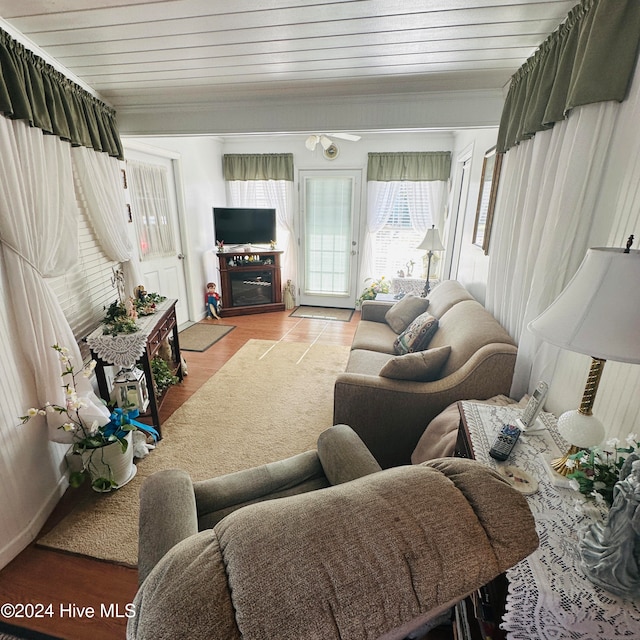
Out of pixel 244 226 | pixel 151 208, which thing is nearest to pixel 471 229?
pixel 244 226

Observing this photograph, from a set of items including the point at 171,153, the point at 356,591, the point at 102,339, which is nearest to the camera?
the point at 356,591

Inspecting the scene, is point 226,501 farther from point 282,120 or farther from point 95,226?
point 282,120

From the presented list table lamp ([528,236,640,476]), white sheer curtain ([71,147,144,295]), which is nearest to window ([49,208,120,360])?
white sheer curtain ([71,147,144,295])

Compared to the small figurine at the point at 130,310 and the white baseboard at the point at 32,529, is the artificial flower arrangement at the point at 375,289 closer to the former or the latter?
the small figurine at the point at 130,310

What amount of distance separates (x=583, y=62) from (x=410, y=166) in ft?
11.5

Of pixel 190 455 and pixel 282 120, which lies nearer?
pixel 190 455

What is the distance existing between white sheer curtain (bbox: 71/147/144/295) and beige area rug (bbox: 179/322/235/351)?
1301 mm

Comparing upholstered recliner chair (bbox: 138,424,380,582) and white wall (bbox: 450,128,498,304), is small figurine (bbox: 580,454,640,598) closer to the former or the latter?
upholstered recliner chair (bbox: 138,424,380,582)

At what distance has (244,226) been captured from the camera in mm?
4957

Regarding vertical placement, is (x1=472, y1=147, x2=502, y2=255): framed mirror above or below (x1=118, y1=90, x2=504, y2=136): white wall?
below

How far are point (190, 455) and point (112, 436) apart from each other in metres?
0.52

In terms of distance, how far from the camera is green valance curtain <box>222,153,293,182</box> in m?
4.88

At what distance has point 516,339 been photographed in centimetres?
189

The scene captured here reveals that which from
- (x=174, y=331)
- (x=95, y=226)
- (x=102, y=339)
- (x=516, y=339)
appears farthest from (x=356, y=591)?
(x=174, y=331)
